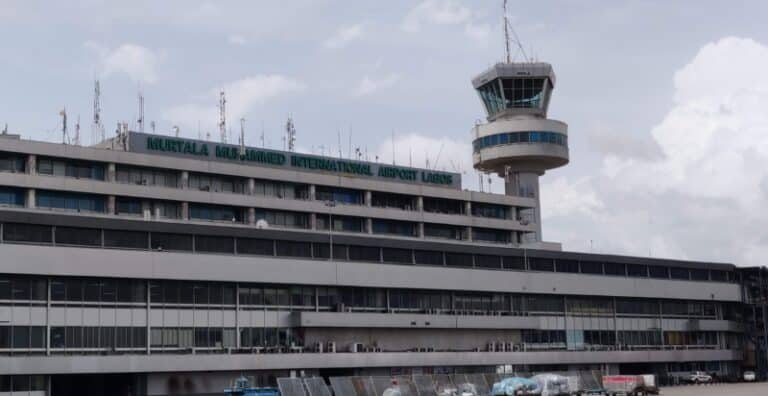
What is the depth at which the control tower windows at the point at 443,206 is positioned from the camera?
5002 inches

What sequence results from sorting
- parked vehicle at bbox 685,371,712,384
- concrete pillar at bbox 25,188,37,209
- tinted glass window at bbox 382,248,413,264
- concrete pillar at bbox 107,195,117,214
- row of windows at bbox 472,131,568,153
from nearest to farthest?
concrete pillar at bbox 25,188,37,209 → concrete pillar at bbox 107,195,117,214 → tinted glass window at bbox 382,248,413,264 → parked vehicle at bbox 685,371,712,384 → row of windows at bbox 472,131,568,153

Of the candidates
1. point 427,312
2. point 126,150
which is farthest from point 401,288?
point 126,150

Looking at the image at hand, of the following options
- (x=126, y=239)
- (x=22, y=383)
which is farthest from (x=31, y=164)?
(x=22, y=383)

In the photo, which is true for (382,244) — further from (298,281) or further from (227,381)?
(227,381)

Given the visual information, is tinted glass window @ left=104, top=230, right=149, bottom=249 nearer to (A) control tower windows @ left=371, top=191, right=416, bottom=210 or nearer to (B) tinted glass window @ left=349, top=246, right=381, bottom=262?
(B) tinted glass window @ left=349, top=246, right=381, bottom=262

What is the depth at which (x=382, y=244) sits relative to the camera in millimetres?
104062

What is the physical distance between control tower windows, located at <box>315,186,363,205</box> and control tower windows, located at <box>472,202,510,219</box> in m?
18.1

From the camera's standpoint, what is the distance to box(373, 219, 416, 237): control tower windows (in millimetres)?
120625

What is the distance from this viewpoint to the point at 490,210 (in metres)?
133

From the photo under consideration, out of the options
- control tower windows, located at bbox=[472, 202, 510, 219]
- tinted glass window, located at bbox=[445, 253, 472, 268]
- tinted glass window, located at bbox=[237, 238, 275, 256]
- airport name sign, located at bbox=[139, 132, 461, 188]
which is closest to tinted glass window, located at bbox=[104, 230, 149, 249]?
tinted glass window, located at bbox=[237, 238, 275, 256]

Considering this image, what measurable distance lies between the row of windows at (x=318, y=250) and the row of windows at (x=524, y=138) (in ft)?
49.6

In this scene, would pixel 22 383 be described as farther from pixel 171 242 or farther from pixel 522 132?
pixel 522 132

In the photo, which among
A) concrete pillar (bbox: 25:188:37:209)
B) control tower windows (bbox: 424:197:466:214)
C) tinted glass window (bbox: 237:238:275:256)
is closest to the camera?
tinted glass window (bbox: 237:238:275:256)

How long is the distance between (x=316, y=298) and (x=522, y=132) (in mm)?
49601
